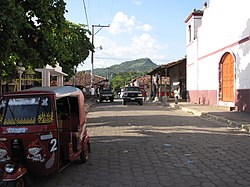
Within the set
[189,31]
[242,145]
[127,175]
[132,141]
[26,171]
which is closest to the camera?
[26,171]

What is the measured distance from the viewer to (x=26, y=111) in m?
5.68

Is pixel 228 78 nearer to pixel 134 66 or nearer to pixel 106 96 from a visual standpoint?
pixel 106 96

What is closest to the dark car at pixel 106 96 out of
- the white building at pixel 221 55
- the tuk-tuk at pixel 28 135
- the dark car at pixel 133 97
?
the dark car at pixel 133 97

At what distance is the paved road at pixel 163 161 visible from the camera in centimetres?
605

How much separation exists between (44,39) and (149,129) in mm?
5424

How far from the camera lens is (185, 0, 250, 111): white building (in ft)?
61.9

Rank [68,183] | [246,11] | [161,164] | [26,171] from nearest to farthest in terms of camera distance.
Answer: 1. [26,171]
2. [68,183]
3. [161,164]
4. [246,11]

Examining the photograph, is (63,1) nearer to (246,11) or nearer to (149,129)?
(149,129)

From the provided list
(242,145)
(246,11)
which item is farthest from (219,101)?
(242,145)

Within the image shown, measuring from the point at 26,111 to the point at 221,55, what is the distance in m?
19.0

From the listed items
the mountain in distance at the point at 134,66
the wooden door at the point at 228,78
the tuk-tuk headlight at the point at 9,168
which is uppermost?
the mountain in distance at the point at 134,66

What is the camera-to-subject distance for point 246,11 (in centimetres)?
1858

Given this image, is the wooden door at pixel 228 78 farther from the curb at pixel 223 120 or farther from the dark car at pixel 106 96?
the dark car at pixel 106 96

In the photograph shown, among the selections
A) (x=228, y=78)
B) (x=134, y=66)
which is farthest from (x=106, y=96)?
(x=134, y=66)
